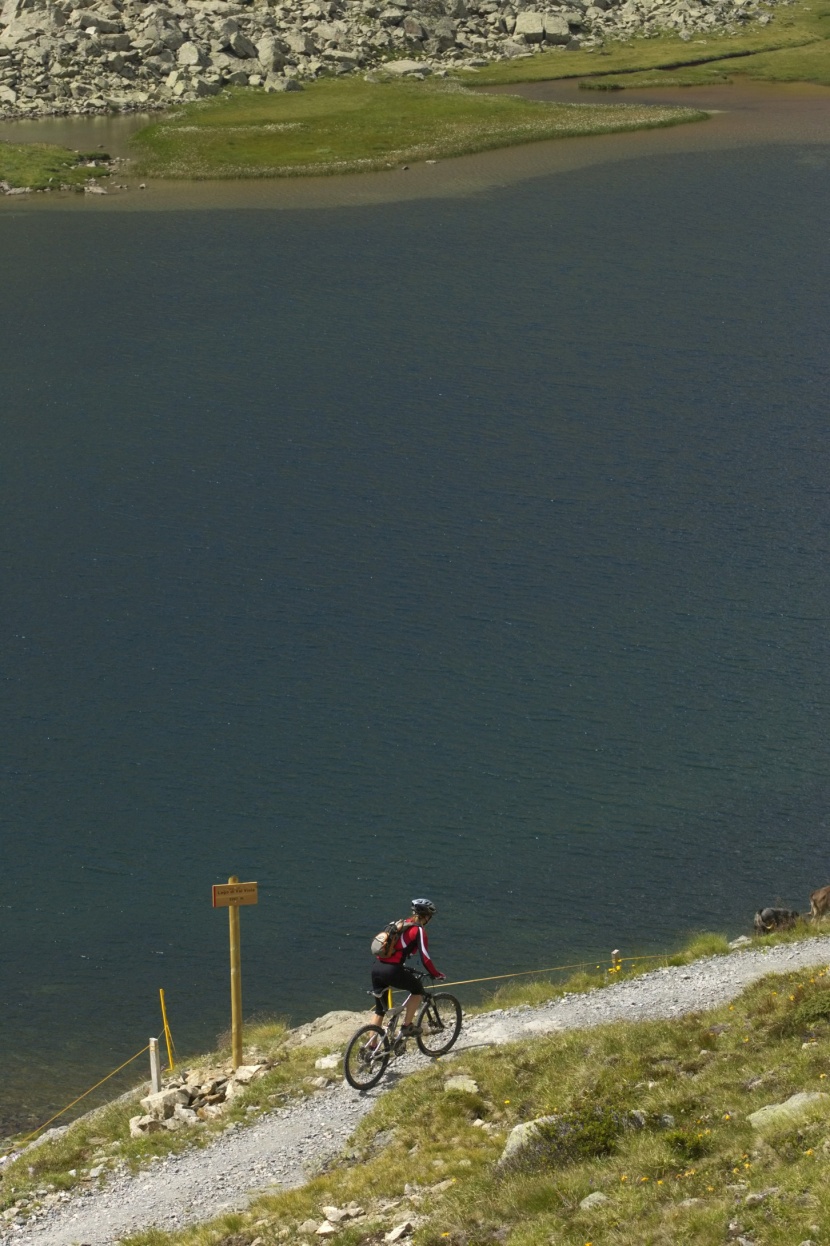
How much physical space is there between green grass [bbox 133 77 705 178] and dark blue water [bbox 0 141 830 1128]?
22.1m

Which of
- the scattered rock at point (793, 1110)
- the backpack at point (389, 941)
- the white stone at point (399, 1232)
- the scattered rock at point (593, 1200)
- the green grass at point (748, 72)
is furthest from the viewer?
the green grass at point (748, 72)

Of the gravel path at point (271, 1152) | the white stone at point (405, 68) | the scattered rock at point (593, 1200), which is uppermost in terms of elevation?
the white stone at point (405, 68)

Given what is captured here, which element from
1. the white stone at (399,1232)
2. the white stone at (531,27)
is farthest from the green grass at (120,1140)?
the white stone at (531,27)

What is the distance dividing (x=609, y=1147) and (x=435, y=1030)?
20.1 ft

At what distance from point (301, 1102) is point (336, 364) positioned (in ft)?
188

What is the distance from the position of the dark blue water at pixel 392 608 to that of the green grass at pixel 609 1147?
1095 centimetres

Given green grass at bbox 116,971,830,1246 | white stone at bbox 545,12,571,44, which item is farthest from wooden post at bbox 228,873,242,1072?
white stone at bbox 545,12,571,44

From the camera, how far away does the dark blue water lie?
3541 centimetres

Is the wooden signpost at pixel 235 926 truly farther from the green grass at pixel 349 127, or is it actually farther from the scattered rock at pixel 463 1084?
the green grass at pixel 349 127

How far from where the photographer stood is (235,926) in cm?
2473

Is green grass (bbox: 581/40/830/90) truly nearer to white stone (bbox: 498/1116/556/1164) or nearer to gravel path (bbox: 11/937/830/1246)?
gravel path (bbox: 11/937/830/1246)

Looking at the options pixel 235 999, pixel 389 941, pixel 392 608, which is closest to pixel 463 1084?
pixel 389 941

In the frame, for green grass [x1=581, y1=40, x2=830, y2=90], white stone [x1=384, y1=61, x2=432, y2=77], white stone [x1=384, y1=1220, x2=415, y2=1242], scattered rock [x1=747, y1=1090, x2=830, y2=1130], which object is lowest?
white stone [x1=384, y1=1220, x2=415, y2=1242]

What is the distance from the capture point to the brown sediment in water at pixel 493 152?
106188 mm
